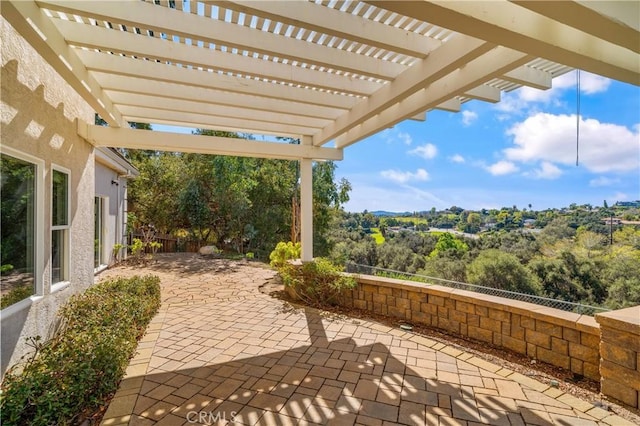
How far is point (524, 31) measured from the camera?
204cm

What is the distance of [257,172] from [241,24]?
11.5 metres

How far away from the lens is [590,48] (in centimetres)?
227

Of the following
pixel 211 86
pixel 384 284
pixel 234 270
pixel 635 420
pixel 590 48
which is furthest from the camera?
pixel 234 270

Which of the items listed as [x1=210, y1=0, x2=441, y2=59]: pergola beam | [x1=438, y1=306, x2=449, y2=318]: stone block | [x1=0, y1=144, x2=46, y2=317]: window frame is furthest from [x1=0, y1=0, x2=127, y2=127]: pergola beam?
[x1=438, y1=306, x2=449, y2=318]: stone block

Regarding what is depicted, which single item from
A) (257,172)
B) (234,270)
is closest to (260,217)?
(257,172)

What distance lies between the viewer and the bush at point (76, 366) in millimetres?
2289

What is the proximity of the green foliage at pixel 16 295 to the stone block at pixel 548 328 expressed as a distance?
5.65m

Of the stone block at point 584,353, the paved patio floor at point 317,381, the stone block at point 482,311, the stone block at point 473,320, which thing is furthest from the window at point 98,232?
the stone block at point 584,353

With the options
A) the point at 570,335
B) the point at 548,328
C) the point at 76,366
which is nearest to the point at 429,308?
the point at 548,328

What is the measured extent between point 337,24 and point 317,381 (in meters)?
3.44

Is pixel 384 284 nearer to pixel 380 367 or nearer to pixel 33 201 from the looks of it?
pixel 380 367

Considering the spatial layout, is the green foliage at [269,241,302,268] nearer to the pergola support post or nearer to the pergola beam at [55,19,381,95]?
the pergola support post

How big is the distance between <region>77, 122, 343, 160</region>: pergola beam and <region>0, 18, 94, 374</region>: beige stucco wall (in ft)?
0.91

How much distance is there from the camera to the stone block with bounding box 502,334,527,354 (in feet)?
12.2
